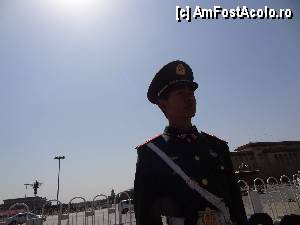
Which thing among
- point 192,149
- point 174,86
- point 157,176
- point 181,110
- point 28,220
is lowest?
point 28,220

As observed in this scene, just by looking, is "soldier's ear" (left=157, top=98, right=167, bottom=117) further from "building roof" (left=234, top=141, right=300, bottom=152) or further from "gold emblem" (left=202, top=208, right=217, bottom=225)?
"building roof" (left=234, top=141, right=300, bottom=152)

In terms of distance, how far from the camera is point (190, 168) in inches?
85.4

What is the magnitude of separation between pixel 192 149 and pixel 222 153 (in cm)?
42

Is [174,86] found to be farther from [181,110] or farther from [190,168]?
[190,168]

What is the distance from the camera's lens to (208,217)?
1978 millimetres

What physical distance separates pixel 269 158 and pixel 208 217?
72.7 meters

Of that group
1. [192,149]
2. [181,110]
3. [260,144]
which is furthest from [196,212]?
[260,144]

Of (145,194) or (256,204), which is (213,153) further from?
(256,204)

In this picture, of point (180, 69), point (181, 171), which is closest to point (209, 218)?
point (181, 171)

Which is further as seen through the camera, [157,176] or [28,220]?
[28,220]

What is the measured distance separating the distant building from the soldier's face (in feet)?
219

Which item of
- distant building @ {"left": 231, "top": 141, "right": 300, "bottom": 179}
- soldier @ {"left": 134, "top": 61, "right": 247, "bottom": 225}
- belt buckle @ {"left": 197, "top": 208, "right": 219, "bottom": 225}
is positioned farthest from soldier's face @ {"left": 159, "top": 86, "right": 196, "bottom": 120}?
distant building @ {"left": 231, "top": 141, "right": 300, "bottom": 179}

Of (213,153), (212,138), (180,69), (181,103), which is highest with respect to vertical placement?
(180,69)

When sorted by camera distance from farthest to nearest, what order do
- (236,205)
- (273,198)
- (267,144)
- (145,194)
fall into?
(267,144) → (273,198) → (236,205) → (145,194)
